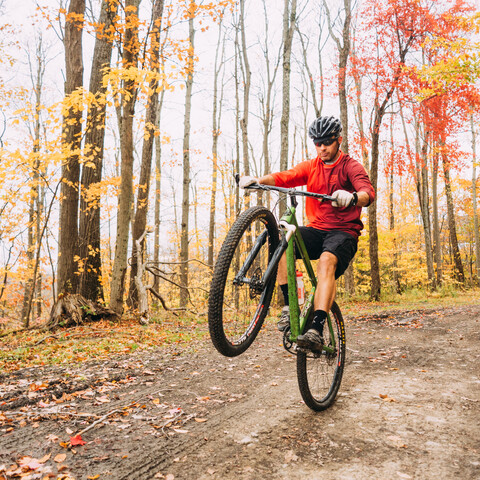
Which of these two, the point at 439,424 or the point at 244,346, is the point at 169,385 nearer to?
the point at 244,346

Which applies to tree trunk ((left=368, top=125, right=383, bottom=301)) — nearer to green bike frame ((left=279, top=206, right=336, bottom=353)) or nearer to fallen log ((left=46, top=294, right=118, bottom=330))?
fallen log ((left=46, top=294, right=118, bottom=330))

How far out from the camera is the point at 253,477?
7.76 feet

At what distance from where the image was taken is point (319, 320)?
3.13 meters

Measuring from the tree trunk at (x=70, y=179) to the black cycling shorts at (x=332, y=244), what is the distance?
7.91 meters

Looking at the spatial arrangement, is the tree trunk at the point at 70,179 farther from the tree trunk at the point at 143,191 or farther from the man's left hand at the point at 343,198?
the man's left hand at the point at 343,198

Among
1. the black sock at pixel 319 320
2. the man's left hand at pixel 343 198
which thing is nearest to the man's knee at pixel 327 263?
the black sock at pixel 319 320

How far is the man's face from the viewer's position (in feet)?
11.6

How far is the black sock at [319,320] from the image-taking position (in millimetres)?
3111

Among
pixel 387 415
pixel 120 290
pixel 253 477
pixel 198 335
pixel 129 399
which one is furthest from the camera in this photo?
pixel 120 290

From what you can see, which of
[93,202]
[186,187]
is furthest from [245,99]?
[93,202]

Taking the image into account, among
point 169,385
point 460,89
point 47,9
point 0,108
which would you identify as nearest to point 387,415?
point 169,385

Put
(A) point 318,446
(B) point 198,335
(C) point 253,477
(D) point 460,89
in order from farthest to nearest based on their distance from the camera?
(D) point 460,89 < (B) point 198,335 < (A) point 318,446 < (C) point 253,477

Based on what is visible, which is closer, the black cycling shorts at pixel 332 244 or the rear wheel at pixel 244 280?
the rear wheel at pixel 244 280

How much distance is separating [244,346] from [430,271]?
19.5 meters
